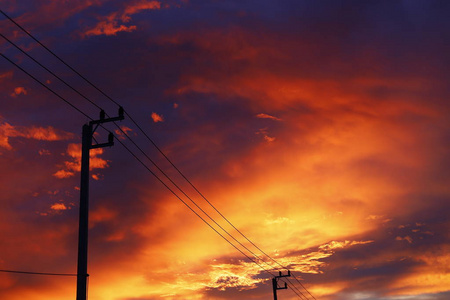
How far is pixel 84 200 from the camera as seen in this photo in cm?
1991

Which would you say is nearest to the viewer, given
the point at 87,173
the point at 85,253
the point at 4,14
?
the point at 4,14

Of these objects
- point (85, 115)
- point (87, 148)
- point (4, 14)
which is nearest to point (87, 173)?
point (87, 148)

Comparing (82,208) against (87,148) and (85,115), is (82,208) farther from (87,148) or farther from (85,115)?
(85,115)

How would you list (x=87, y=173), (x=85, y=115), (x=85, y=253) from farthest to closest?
(x=85, y=115) → (x=87, y=173) → (x=85, y=253)

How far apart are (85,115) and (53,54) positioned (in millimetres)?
3281

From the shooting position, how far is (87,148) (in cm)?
2109

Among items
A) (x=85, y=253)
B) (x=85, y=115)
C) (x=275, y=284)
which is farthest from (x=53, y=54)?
(x=275, y=284)

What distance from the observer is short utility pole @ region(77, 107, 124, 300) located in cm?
1863

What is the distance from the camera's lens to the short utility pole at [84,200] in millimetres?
18630

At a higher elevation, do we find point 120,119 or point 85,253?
point 120,119

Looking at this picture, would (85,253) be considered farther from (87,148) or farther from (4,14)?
(4,14)

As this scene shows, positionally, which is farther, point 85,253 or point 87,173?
point 87,173

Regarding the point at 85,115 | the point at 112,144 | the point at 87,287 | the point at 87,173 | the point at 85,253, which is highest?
the point at 85,115

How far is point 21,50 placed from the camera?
58.4 feet
